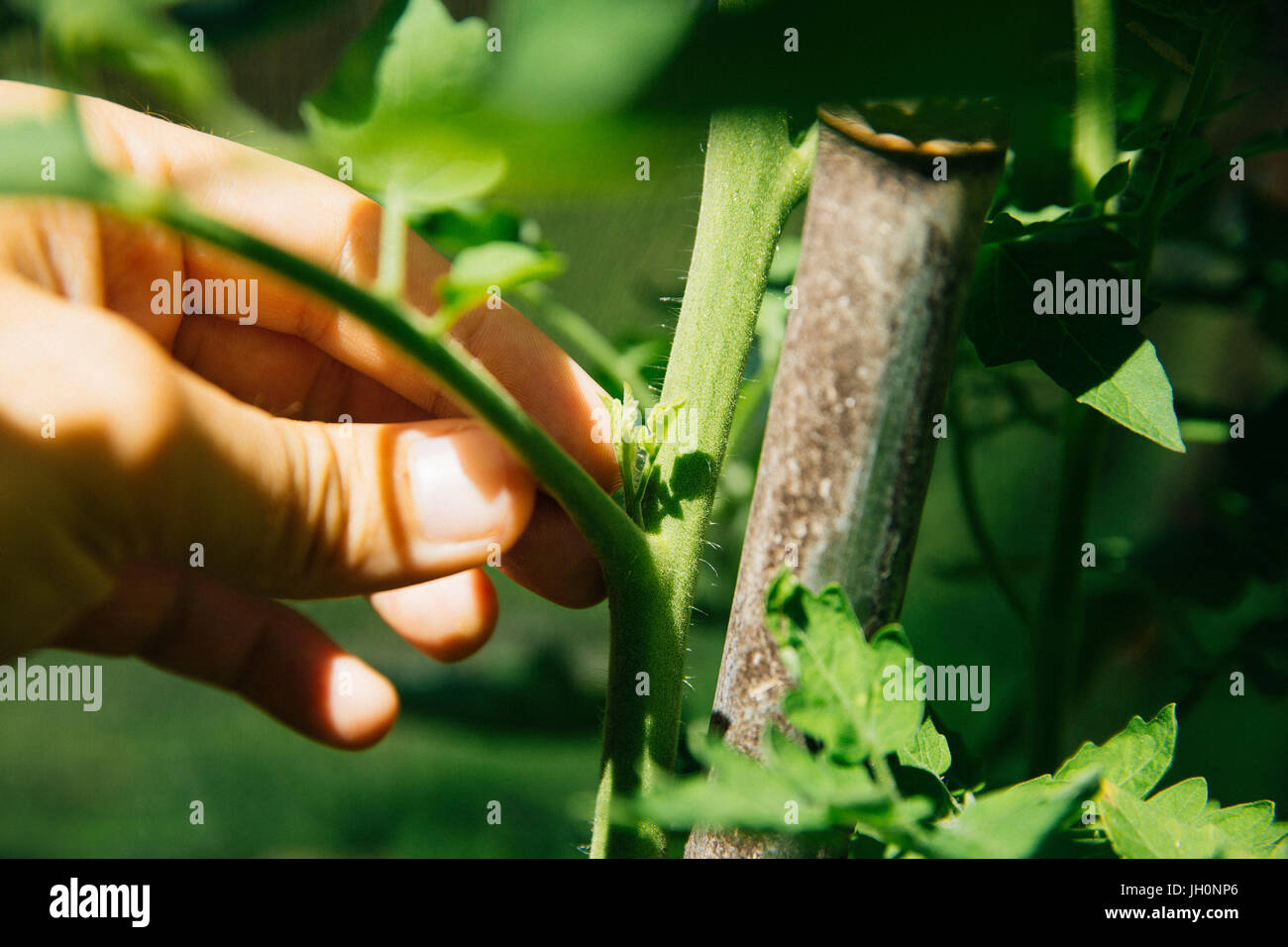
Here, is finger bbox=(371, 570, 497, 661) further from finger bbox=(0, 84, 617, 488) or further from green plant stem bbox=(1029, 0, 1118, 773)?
green plant stem bbox=(1029, 0, 1118, 773)

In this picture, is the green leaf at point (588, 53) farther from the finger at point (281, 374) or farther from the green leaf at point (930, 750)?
the finger at point (281, 374)

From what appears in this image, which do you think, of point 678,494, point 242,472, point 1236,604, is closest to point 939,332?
point 678,494

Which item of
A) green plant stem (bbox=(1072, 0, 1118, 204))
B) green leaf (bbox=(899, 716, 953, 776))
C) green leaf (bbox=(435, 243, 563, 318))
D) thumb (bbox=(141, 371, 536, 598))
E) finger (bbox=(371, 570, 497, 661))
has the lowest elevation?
green leaf (bbox=(899, 716, 953, 776))

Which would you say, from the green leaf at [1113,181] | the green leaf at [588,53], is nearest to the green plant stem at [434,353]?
the green leaf at [588,53]

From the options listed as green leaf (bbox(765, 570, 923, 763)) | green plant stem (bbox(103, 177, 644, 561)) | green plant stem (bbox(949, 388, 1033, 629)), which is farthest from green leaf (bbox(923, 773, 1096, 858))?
green plant stem (bbox(949, 388, 1033, 629))

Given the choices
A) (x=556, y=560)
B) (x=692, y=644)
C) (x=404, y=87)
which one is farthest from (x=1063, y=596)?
(x=692, y=644)
